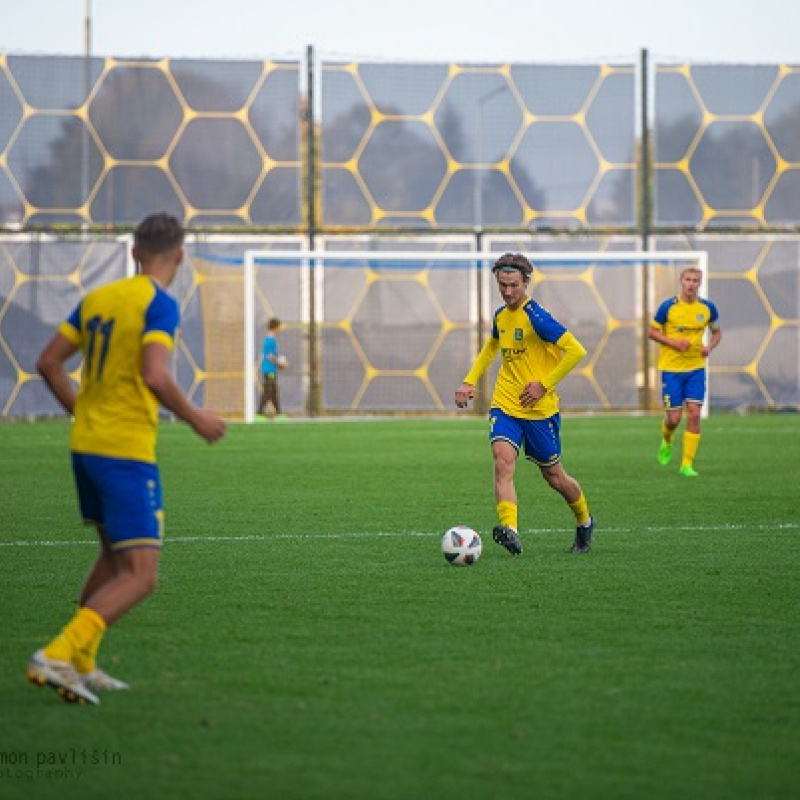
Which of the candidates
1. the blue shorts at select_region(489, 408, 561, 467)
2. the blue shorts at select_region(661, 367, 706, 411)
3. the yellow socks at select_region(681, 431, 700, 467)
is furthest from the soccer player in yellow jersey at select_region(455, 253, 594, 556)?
the blue shorts at select_region(661, 367, 706, 411)

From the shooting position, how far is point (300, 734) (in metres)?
5.61

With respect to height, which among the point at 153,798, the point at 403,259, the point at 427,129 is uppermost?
the point at 427,129

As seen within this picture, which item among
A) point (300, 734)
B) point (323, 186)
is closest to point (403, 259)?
point (323, 186)

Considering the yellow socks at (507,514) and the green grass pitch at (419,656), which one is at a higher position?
the yellow socks at (507,514)

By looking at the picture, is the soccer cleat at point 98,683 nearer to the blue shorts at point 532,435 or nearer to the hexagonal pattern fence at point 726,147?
the blue shorts at point 532,435

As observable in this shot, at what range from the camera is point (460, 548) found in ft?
33.3

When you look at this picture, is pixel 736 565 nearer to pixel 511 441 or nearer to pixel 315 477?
pixel 511 441

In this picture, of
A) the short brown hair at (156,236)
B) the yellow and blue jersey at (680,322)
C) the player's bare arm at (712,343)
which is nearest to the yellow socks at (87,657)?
the short brown hair at (156,236)

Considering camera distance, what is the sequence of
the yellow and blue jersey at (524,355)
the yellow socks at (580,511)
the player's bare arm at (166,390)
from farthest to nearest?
the yellow and blue jersey at (524,355) → the yellow socks at (580,511) → the player's bare arm at (166,390)

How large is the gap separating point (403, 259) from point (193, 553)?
23.0m

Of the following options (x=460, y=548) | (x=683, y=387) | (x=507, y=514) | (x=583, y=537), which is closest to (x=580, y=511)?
(x=583, y=537)

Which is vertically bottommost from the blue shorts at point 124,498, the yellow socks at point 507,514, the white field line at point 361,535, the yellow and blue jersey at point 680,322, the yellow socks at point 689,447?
the white field line at point 361,535

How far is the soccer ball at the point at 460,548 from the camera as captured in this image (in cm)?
1016

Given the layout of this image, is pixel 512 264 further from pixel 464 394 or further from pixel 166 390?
pixel 166 390
